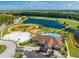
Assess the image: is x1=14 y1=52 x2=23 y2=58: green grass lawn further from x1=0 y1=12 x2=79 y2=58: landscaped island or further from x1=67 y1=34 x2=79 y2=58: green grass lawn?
x1=67 y1=34 x2=79 y2=58: green grass lawn

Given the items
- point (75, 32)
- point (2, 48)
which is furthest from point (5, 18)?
point (75, 32)

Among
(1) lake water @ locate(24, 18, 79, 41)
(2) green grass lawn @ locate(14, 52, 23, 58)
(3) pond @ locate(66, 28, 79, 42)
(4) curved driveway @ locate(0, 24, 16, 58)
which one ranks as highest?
(1) lake water @ locate(24, 18, 79, 41)

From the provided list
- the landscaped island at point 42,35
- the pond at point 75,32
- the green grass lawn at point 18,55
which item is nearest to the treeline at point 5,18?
the landscaped island at point 42,35

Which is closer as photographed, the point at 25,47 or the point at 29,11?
the point at 25,47

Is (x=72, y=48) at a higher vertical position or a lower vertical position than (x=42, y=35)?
lower

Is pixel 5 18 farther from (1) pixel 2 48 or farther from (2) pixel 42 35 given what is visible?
(2) pixel 42 35

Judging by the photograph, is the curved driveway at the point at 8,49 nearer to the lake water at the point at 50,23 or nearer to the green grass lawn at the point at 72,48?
the lake water at the point at 50,23

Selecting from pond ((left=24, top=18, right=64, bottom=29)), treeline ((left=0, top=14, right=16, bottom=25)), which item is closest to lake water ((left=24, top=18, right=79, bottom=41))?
pond ((left=24, top=18, right=64, bottom=29))

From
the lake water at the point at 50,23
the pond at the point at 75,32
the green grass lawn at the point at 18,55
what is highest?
the lake water at the point at 50,23

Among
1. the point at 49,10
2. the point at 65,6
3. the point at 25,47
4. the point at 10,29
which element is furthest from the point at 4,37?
the point at 65,6

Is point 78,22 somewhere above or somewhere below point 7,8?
below

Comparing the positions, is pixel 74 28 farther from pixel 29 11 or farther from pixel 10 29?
pixel 10 29
